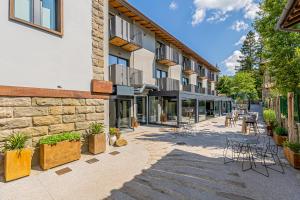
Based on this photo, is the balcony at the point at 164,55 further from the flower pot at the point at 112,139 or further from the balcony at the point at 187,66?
the flower pot at the point at 112,139

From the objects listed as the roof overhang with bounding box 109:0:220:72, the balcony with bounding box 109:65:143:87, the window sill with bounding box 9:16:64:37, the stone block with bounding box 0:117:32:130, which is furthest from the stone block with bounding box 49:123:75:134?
the roof overhang with bounding box 109:0:220:72

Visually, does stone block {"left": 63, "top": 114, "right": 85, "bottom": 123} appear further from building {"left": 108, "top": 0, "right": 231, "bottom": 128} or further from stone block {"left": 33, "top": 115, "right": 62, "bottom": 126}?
building {"left": 108, "top": 0, "right": 231, "bottom": 128}

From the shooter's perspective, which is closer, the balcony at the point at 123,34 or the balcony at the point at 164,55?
the balcony at the point at 123,34

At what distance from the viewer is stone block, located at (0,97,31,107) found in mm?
4301

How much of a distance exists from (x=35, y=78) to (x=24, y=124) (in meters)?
1.26

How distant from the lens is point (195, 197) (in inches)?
133

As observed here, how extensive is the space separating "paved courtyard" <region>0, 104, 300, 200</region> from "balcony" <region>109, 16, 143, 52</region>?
7.38 m

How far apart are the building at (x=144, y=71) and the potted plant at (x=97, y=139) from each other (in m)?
3.48

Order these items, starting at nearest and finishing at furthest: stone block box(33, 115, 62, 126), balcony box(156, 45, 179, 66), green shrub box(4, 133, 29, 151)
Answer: green shrub box(4, 133, 29, 151) < stone block box(33, 115, 62, 126) < balcony box(156, 45, 179, 66)

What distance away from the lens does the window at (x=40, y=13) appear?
4.59 metres

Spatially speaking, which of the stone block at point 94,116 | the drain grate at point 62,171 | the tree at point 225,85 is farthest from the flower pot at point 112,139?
the tree at point 225,85

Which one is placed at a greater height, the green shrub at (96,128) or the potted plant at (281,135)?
the green shrub at (96,128)

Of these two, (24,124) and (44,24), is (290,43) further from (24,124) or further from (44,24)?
(24,124)

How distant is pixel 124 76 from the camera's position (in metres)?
10.8
